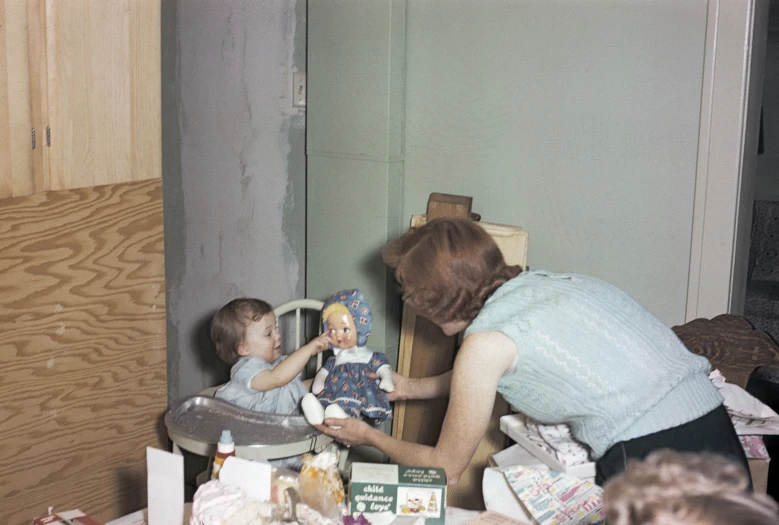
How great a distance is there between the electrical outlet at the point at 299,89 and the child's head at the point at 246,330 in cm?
118

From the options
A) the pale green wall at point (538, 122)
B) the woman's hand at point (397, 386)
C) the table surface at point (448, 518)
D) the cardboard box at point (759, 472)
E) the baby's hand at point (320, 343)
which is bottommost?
the cardboard box at point (759, 472)

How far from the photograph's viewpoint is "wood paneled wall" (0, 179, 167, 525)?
2.59 m

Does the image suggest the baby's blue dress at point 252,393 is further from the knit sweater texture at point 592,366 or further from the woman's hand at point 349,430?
the knit sweater texture at point 592,366

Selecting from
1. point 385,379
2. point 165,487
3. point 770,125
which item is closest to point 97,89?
point 385,379

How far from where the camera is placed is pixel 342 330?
8.96 ft

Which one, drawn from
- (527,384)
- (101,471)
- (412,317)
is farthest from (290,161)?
(527,384)

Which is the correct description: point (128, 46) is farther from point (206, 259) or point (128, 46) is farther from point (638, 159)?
point (638, 159)

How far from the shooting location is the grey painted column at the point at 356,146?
3311 millimetres

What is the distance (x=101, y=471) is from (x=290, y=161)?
5.06 feet

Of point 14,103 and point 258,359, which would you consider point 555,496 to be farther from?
point 14,103

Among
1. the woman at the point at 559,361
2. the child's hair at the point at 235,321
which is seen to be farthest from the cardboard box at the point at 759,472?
the child's hair at the point at 235,321

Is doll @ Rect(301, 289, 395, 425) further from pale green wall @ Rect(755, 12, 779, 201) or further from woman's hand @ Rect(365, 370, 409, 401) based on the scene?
pale green wall @ Rect(755, 12, 779, 201)

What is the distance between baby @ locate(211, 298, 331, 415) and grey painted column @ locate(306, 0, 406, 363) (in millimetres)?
697

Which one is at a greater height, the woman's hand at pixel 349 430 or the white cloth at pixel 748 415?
the white cloth at pixel 748 415
